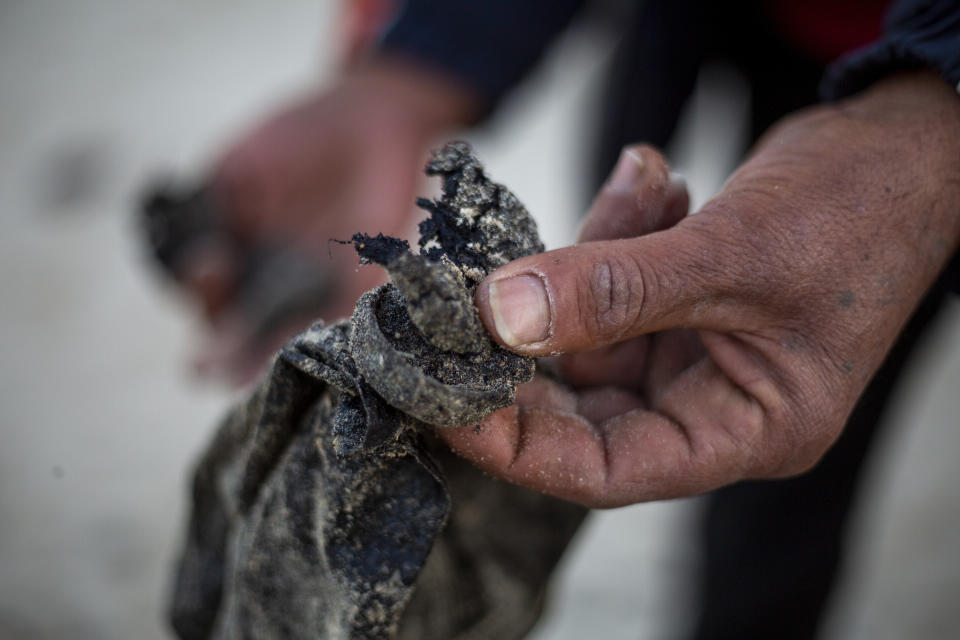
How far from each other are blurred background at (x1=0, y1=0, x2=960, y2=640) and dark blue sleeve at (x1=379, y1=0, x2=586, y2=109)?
1.31ft

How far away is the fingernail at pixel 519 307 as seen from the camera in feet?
3.23

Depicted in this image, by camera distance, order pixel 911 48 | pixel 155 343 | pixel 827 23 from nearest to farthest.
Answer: pixel 911 48
pixel 827 23
pixel 155 343

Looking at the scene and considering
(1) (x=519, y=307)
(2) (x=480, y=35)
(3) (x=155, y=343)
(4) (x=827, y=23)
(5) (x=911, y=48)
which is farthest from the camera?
(3) (x=155, y=343)

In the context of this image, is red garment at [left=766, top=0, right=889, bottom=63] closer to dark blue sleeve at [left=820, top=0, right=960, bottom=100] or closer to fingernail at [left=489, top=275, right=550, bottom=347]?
dark blue sleeve at [left=820, top=0, right=960, bottom=100]

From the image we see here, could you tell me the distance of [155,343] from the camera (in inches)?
170

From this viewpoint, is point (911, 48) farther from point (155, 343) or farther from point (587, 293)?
point (155, 343)

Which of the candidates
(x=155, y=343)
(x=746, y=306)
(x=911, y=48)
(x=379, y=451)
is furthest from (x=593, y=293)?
(x=155, y=343)

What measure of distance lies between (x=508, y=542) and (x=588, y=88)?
15.0ft

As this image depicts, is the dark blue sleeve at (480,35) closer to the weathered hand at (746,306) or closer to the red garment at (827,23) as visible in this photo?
the red garment at (827,23)

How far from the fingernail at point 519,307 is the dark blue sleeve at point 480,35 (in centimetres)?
180

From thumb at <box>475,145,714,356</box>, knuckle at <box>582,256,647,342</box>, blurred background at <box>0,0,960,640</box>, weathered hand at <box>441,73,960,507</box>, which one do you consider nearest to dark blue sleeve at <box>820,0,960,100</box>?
weathered hand at <box>441,73,960,507</box>

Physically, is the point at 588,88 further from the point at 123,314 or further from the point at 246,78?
the point at 123,314

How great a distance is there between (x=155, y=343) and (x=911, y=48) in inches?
165

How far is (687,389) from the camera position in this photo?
4.10 ft
